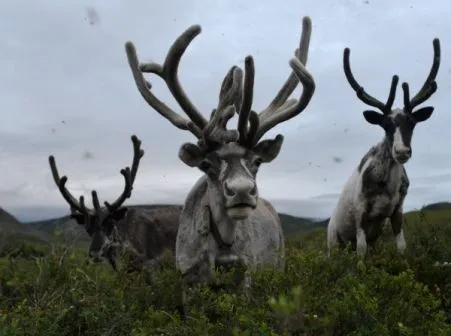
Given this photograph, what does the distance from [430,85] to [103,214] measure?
7076 mm

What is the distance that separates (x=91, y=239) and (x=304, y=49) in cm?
670

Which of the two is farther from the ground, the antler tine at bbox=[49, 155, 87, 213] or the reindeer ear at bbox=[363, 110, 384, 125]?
the reindeer ear at bbox=[363, 110, 384, 125]

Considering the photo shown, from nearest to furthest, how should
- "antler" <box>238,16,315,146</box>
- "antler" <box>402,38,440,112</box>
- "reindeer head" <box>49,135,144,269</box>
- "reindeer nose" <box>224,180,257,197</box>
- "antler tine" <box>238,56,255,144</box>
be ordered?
"reindeer nose" <box>224,180,257,197</box> → "antler tine" <box>238,56,255,144</box> → "antler" <box>238,16,315,146</box> → "antler" <box>402,38,440,112</box> → "reindeer head" <box>49,135,144,269</box>

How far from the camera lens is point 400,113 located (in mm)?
8305

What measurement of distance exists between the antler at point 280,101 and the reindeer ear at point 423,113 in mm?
2543

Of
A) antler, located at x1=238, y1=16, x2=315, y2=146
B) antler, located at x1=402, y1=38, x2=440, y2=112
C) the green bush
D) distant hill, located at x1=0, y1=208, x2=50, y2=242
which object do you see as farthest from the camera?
antler, located at x1=402, y1=38, x2=440, y2=112

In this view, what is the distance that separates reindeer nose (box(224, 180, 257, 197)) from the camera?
4.53 metres

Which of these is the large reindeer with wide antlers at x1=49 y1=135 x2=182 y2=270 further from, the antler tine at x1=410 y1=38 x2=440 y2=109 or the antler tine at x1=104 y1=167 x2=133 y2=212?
the antler tine at x1=410 y1=38 x2=440 y2=109

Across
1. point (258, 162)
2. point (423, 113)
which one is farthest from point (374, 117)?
point (258, 162)

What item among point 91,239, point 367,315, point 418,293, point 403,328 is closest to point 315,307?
point 367,315

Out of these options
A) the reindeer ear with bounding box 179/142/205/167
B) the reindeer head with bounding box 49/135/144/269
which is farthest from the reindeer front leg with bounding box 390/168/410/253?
the reindeer head with bounding box 49/135/144/269

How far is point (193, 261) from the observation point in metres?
5.23

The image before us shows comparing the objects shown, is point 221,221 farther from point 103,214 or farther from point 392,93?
point 103,214

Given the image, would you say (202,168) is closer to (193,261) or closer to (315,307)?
(193,261)
